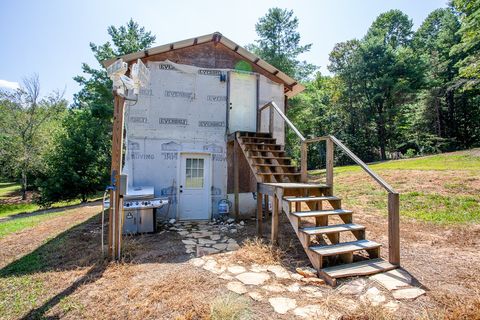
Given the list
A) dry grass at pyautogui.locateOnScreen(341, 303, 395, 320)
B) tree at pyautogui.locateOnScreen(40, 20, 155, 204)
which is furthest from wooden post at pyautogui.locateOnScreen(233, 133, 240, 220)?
tree at pyautogui.locateOnScreen(40, 20, 155, 204)

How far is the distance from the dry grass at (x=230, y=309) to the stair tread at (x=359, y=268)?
1.35 meters

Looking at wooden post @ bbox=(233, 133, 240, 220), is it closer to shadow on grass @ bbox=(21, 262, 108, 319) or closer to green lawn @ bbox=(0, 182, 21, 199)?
shadow on grass @ bbox=(21, 262, 108, 319)

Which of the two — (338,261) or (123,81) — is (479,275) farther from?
(123,81)

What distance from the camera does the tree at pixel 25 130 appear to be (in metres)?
17.4

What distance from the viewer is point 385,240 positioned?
518 centimetres

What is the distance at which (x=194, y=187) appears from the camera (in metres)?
7.67

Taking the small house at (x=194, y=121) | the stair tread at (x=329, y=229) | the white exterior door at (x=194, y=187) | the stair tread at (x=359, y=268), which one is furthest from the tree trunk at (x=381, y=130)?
the stair tread at (x=359, y=268)

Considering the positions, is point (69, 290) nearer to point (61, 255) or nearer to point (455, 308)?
point (61, 255)

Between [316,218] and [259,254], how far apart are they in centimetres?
122

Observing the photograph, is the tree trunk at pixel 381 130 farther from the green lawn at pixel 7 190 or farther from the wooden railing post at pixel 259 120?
the green lawn at pixel 7 190

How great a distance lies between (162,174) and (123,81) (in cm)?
359

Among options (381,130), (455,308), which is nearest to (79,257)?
(455,308)

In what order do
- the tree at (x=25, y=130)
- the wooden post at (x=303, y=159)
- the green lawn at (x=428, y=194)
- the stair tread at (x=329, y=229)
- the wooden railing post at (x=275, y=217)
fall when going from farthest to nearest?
1. the tree at (x=25, y=130)
2. the green lawn at (x=428, y=194)
3. the wooden post at (x=303, y=159)
4. the wooden railing post at (x=275, y=217)
5. the stair tread at (x=329, y=229)

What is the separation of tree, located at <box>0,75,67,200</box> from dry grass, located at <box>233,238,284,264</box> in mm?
18282
